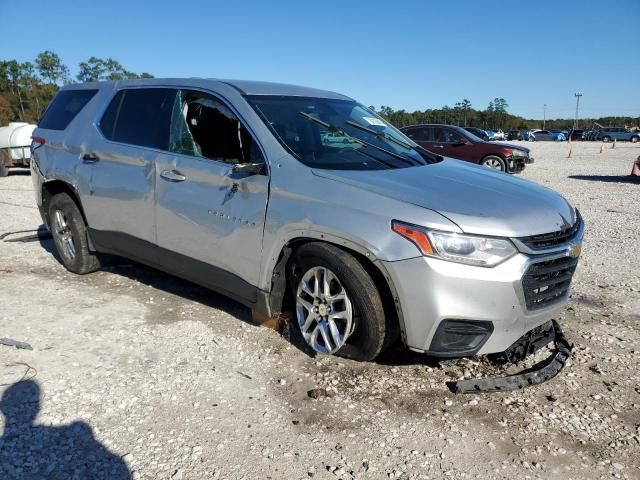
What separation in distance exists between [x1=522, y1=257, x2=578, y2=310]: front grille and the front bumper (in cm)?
4

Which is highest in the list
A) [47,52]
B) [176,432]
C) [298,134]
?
[47,52]

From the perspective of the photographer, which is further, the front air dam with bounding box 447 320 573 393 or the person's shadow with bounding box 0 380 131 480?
the front air dam with bounding box 447 320 573 393

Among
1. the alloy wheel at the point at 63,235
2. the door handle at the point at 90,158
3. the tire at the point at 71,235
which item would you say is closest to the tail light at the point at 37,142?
the tire at the point at 71,235

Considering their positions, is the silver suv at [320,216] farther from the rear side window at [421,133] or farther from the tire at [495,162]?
the rear side window at [421,133]

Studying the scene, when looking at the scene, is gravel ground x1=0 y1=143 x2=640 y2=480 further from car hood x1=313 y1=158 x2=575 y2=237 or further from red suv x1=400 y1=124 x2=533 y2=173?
red suv x1=400 y1=124 x2=533 y2=173

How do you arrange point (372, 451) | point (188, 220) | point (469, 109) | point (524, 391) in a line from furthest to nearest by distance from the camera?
1. point (469, 109)
2. point (188, 220)
3. point (524, 391)
4. point (372, 451)

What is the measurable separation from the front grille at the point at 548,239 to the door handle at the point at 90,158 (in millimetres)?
3690

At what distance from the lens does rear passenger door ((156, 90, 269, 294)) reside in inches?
139

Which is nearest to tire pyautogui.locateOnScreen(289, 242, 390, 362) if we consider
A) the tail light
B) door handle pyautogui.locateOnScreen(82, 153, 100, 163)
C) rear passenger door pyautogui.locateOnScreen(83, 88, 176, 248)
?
rear passenger door pyautogui.locateOnScreen(83, 88, 176, 248)

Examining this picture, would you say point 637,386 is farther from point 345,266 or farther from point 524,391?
point 345,266

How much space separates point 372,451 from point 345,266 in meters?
1.04

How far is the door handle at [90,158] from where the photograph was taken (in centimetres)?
467

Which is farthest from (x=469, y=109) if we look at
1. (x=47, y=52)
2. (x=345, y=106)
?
(x=345, y=106)

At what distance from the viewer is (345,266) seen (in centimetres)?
309
